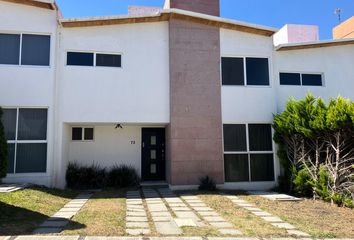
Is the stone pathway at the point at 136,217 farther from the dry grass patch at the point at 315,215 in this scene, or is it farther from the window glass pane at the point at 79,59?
the window glass pane at the point at 79,59

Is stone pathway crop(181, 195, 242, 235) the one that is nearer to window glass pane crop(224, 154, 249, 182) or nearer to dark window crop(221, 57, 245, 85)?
window glass pane crop(224, 154, 249, 182)

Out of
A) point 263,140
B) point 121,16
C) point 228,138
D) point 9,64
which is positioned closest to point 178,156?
point 228,138

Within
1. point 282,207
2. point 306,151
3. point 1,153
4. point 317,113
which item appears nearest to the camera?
point 1,153

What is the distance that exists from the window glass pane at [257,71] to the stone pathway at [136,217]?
6183 mm

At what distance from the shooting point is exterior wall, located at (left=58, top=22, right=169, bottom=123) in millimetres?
11297

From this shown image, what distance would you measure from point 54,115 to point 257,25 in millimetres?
8044

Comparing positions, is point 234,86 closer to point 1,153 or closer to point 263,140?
point 263,140

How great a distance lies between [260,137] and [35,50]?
8648 mm

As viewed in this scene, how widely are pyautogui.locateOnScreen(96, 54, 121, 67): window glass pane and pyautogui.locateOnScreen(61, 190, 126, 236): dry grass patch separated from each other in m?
4.73

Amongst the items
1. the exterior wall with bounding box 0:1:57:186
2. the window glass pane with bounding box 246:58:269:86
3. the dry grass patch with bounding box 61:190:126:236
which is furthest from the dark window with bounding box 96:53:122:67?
the window glass pane with bounding box 246:58:269:86

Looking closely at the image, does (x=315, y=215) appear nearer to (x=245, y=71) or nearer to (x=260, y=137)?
(x=260, y=137)

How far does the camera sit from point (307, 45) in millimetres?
13109

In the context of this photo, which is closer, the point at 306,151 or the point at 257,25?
the point at 306,151

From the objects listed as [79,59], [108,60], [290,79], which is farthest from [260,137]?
[79,59]
